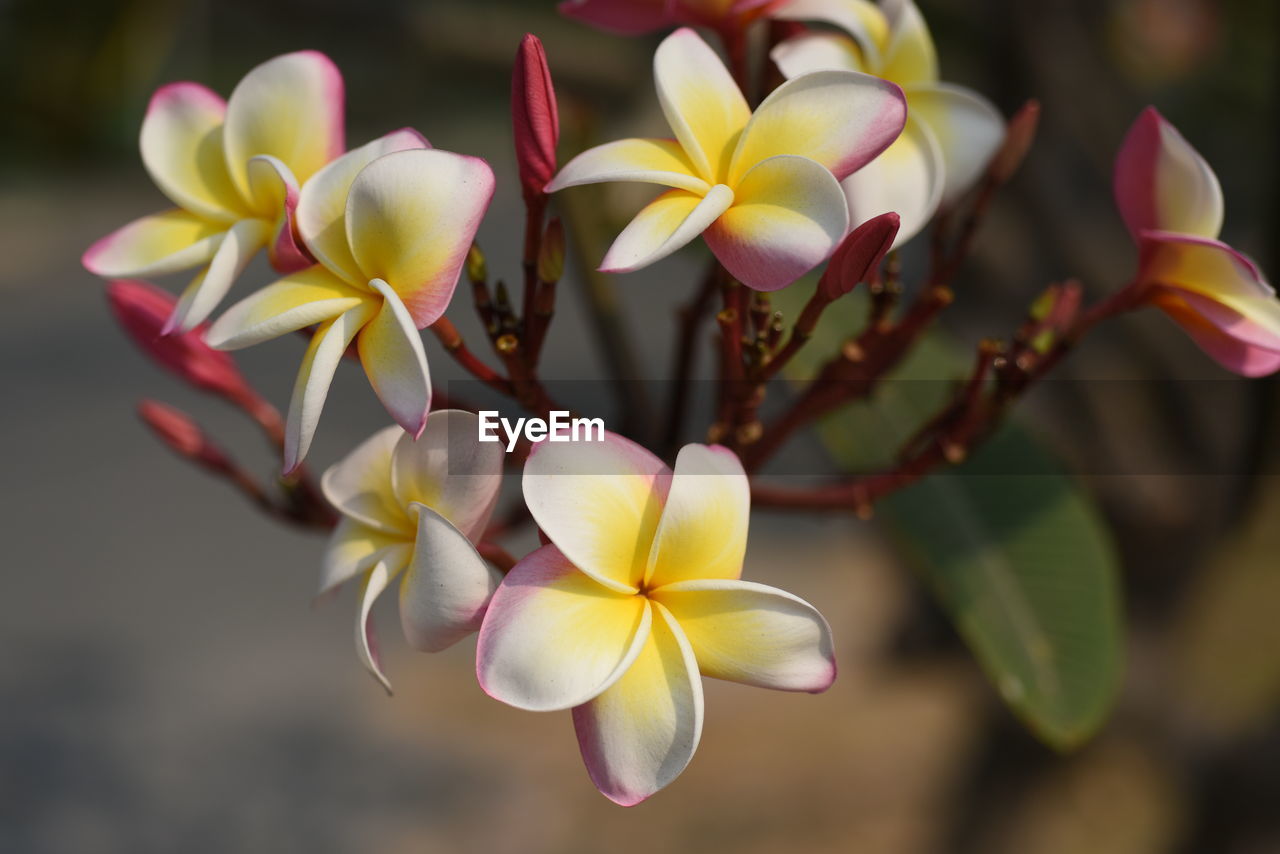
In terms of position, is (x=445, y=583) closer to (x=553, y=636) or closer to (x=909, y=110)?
(x=553, y=636)

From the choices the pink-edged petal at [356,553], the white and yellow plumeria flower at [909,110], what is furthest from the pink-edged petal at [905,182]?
the pink-edged petal at [356,553]

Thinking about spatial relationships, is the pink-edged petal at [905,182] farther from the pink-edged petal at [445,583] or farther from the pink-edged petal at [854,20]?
the pink-edged petal at [445,583]

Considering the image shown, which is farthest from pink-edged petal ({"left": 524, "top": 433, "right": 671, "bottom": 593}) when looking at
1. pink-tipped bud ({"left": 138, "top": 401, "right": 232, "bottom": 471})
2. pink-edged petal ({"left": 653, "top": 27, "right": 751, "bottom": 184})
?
pink-tipped bud ({"left": 138, "top": 401, "right": 232, "bottom": 471})

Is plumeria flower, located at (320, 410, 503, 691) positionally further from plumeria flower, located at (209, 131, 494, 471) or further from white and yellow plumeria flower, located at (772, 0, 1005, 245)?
white and yellow plumeria flower, located at (772, 0, 1005, 245)

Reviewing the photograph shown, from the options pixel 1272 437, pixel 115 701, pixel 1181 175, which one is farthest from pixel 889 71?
pixel 115 701

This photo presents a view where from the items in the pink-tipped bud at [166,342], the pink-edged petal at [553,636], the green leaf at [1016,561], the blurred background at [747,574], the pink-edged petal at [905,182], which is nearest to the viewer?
the pink-edged petal at [553,636]
